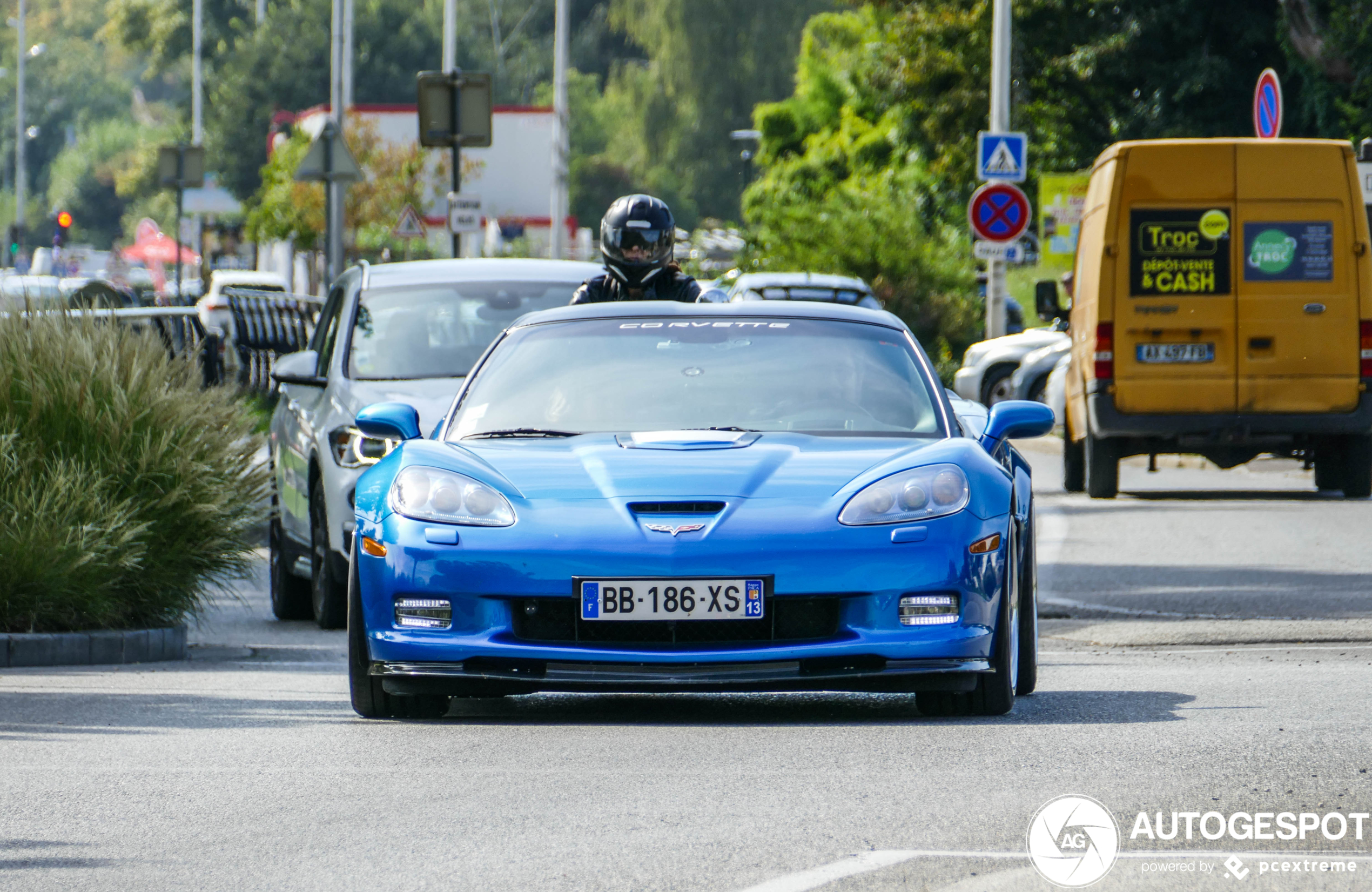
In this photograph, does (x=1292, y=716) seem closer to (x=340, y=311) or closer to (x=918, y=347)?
(x=918, y=347)

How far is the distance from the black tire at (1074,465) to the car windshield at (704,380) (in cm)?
1275

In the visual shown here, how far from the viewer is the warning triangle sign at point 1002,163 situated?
28078 mm

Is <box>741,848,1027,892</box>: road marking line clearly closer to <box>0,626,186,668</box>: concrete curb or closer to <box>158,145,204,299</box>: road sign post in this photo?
<box>0,626,186,668</box>: concrete curb

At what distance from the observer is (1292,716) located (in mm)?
7320

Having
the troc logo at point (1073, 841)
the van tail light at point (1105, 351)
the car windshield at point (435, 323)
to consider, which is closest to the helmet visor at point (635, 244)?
the car windshield at point (435, 323)

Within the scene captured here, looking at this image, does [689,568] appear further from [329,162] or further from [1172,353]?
[329,162]

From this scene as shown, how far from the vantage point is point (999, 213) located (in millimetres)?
27203

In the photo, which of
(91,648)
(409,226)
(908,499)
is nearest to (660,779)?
(908,499)

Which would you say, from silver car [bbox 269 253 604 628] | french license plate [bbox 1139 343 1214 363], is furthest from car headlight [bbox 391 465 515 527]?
french license plate [bbox 1139 343 1214 363]

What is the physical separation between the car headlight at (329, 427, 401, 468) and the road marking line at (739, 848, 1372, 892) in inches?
244

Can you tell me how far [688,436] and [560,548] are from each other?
832mm

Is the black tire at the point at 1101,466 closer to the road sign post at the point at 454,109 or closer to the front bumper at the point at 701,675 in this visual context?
the road sign post at the point at 454,109

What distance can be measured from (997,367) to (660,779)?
22.9 m

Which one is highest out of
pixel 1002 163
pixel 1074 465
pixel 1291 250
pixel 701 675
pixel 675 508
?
pixel 1002 163
